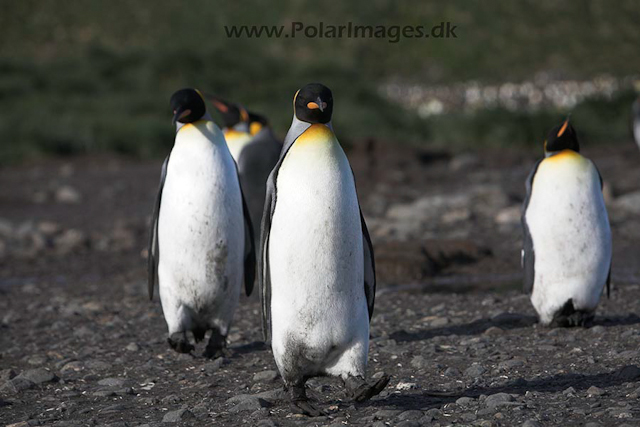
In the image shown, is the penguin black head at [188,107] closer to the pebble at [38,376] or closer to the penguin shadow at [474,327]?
the pebble at [38,376]

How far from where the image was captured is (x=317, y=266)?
4.41 meters

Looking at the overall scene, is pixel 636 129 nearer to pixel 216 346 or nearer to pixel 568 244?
pixel 568 244

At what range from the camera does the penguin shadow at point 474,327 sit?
588cm

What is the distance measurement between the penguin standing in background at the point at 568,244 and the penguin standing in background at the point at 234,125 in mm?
3515

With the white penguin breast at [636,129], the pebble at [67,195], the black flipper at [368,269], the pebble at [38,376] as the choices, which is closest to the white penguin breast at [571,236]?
the black flipper at [368,269]

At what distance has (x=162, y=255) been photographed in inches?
234

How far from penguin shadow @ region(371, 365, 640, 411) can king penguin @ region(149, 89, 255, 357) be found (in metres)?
1.59

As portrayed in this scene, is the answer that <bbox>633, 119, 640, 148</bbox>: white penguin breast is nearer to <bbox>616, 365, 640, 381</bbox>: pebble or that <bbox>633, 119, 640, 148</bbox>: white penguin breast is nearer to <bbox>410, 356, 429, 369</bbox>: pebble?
<bbox>410, 356, 429, 369</bbox>: pebble

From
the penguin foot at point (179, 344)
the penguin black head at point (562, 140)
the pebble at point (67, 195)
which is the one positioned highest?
the pebble at point (67, 195)

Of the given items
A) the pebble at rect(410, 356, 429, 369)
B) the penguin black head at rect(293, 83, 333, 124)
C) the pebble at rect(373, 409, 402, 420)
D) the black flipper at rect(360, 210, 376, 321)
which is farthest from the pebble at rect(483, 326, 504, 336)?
the penguin black head at rect(293, 83, 333, 124)

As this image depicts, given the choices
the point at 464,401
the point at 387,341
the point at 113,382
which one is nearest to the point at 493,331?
the point at 387,341

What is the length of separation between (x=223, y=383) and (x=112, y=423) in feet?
2.76

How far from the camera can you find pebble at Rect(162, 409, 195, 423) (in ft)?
14.2

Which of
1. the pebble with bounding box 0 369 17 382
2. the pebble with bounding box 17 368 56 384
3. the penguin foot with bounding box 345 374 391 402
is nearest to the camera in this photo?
the penguin foot with bounding box 345 374 391 402
